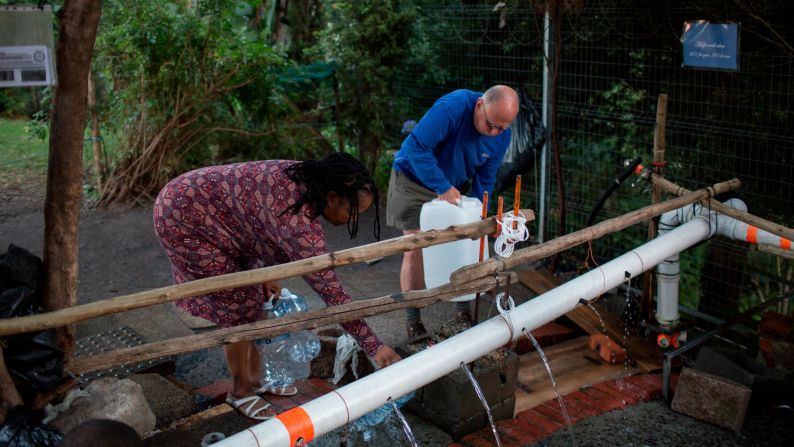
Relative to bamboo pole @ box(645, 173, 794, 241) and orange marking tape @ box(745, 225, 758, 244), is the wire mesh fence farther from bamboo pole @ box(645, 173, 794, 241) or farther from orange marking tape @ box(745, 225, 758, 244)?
bamboo pole @ box(645, 173, 794, 241)

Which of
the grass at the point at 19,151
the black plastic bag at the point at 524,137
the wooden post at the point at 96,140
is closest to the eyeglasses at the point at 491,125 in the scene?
the black plastic bag at the point at 524,137

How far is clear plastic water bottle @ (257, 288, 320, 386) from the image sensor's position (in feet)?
14.8

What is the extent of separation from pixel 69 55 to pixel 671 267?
3704 mm

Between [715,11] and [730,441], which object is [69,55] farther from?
[715,11]

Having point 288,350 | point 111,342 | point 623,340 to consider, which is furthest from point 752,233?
point 111,342

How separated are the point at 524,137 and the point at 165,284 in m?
3.35

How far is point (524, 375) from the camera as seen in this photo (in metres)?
4.49

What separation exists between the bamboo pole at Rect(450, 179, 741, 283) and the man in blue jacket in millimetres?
944

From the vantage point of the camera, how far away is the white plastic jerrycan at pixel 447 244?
478 centimetres

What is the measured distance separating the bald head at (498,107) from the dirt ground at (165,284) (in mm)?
1540

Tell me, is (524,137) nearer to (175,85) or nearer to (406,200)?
(406,200)

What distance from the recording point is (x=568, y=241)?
3637 mm

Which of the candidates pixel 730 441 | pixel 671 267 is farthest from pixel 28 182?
pixel 730 441

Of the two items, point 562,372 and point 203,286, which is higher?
point 203,286
